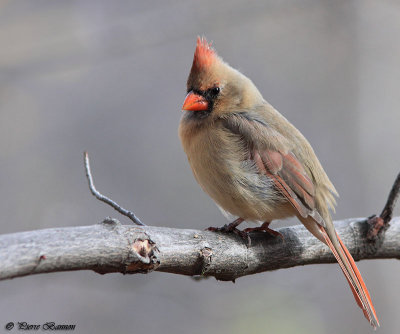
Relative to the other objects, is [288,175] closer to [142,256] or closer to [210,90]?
[210,90]

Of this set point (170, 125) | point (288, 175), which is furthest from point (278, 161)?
point (170, 125)

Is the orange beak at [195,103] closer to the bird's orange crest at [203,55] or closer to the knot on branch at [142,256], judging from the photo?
the bird's orange crest at [203,55]

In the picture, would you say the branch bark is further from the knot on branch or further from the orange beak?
the orange beak

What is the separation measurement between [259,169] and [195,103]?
2.11 feet

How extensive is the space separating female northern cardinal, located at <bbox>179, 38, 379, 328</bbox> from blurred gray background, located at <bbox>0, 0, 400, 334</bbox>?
137 centimetres

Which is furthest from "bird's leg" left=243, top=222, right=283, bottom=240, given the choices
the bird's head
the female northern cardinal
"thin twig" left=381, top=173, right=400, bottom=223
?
the bird's head

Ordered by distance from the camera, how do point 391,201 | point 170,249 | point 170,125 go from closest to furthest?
point 170,249 → point 391,201 → point 170,125

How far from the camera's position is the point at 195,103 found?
364cm

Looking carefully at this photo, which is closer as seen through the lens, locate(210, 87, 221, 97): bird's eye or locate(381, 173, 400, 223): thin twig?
locate(381, 173, 400, 223): thin twig

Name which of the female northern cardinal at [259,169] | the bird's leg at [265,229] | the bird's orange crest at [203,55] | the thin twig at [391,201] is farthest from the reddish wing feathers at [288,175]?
the bird's orange crest at [203,55]

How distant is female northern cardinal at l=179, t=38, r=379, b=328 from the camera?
10.4ft

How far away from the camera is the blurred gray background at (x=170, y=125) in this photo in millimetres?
4898

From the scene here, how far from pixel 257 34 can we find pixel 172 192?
2.36 meters

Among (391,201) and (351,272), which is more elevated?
(391,201)
